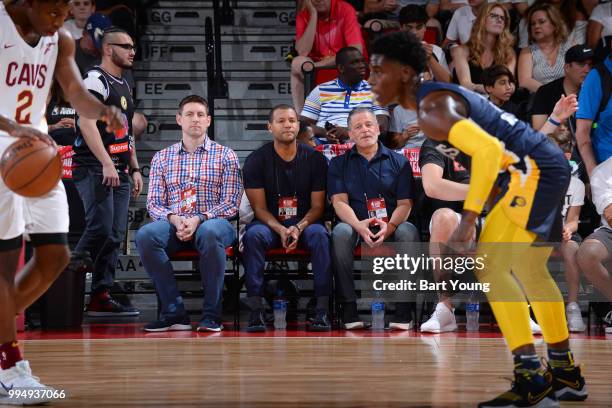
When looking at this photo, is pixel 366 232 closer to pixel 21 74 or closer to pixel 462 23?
pixel 462 23

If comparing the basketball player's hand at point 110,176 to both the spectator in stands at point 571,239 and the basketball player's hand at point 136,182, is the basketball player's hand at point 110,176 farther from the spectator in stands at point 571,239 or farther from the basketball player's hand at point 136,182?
the spectator in stands at point 571,239

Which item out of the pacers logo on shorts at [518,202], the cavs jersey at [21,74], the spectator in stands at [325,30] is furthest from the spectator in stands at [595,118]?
the cavs jersey at [21,74]

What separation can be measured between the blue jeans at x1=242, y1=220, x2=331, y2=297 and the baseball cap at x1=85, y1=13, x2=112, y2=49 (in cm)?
228

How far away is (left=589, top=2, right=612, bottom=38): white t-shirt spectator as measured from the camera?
347 inches

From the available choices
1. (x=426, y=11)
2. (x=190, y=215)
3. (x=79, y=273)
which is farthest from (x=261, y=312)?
(x=426, y=11)

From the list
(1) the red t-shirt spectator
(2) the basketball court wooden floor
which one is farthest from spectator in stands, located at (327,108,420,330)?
(1) the red t-shirt spectator

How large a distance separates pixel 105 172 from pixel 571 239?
356 cm

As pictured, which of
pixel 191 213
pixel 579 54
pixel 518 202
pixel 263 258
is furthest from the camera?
pixel 579 54

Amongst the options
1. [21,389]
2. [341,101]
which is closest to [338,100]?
[341,101]

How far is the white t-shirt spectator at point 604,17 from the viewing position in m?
8.82

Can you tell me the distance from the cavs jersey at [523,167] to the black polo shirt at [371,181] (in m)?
Result: 3.09

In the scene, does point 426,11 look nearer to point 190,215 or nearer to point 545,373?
point 190,215

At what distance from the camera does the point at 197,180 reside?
287 inches

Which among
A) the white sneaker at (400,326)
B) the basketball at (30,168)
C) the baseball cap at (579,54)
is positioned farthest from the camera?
the baseball cap at (579,54)
